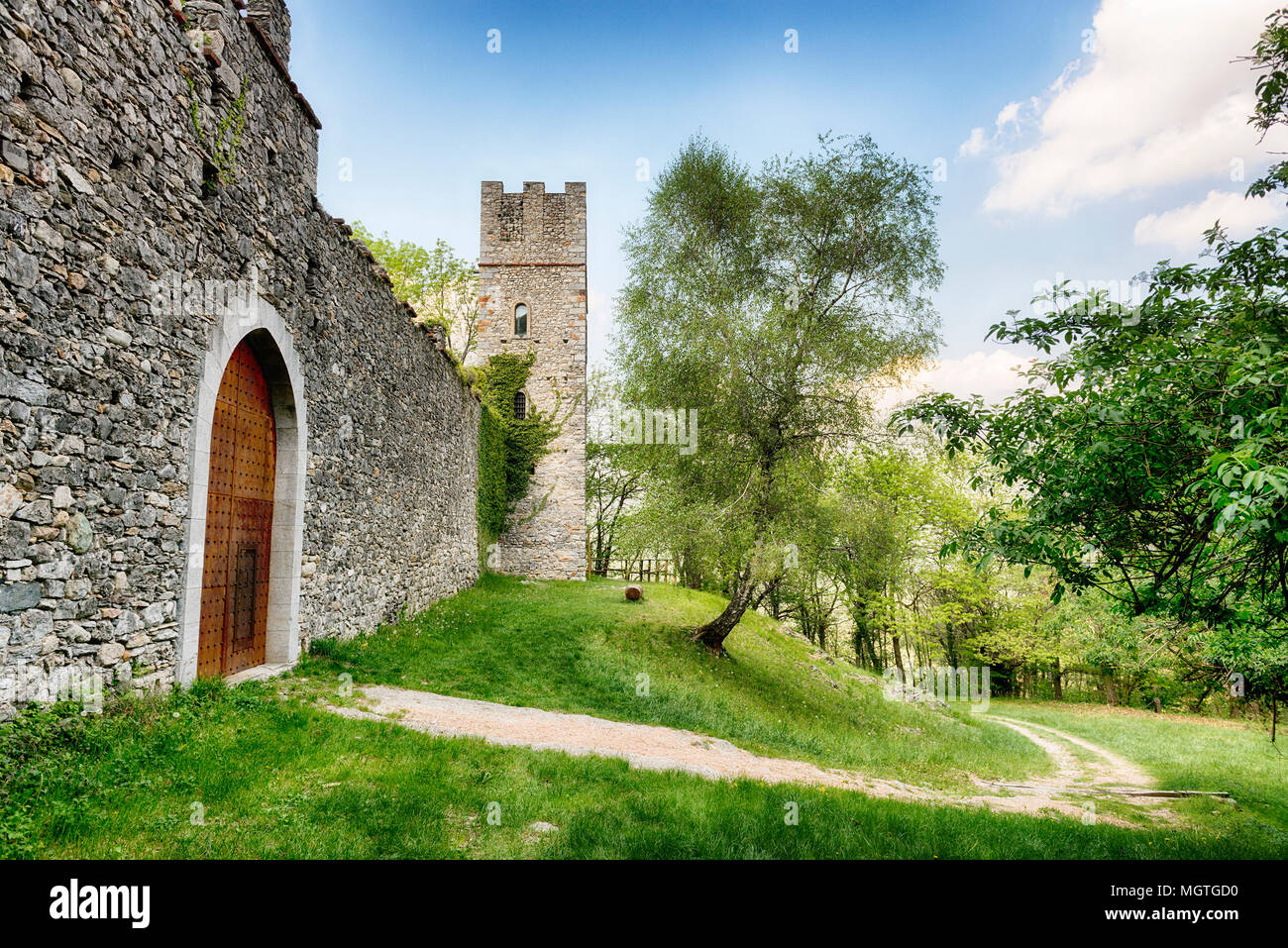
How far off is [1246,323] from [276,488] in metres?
9.91

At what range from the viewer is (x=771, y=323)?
1272cm

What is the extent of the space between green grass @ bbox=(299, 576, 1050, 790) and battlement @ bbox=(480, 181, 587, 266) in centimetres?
1410

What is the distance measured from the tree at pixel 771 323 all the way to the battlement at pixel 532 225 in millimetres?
12095

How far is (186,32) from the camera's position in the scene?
19.2 feet

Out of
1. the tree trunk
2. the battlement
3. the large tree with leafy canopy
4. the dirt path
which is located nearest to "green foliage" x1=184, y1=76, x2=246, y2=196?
the dirt path

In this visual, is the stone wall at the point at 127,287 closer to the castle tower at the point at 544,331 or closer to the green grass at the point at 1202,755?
the green grass at the point at 1202,755

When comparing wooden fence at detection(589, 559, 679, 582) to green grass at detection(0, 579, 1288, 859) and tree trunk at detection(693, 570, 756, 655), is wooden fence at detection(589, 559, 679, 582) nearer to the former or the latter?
tree trunk at detection(693, 570, 756, 655)

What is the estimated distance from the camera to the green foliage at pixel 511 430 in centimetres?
2256

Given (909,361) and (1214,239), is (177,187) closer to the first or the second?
(1214,239)

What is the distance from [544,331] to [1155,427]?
22487 millimetres

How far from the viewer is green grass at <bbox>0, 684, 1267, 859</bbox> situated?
3.52m

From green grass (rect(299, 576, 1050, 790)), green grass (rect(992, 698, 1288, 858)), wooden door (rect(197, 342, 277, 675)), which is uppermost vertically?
wooden door (rect(197, 342, 277, 675))
